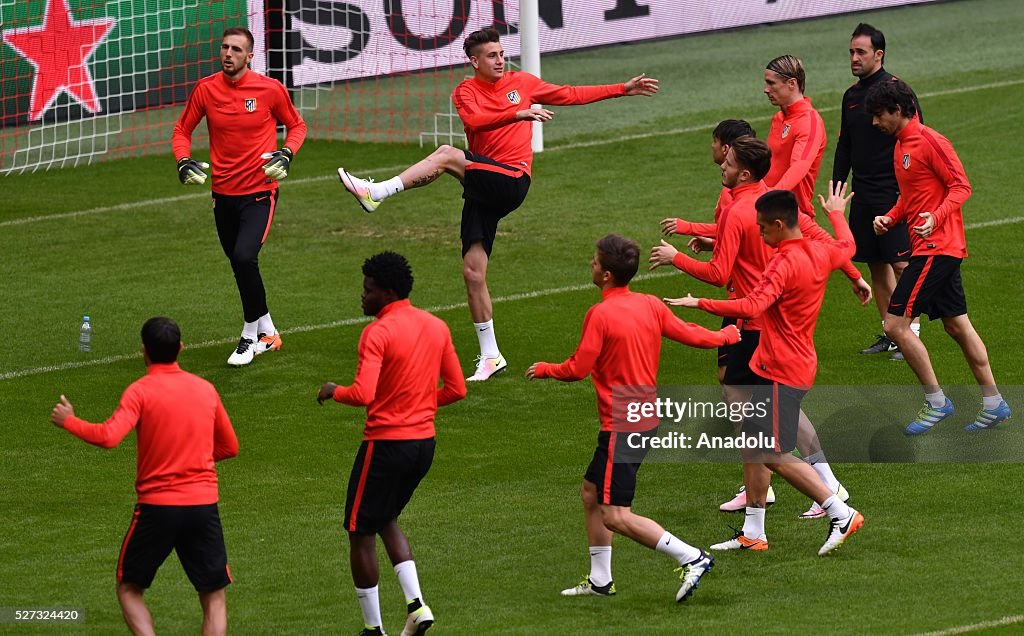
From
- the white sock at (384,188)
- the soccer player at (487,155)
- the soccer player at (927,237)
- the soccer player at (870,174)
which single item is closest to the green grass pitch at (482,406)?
the soccer player at (927,237)

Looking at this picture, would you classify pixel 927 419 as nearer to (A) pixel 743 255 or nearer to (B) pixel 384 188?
(A) pixel 743 255

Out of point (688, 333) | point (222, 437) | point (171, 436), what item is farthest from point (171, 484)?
point (688, 333)

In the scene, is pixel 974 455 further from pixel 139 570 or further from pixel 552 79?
pixel 552 79

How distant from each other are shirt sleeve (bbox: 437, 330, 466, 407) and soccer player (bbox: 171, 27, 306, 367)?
5.52 m

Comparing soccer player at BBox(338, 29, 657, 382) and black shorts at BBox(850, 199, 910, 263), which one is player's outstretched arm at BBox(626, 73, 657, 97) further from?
black shorts at BBox(850, 199, 910, 263)

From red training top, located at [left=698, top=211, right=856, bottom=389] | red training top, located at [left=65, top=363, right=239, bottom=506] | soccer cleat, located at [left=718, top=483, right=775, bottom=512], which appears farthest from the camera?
soccer cleat, located at [left=718, top=483, right=775, bottom=512]

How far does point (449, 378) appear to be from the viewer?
8.39 metres

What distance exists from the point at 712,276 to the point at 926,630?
247 cm

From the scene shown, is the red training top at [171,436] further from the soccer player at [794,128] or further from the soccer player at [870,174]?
the soccer player at [870,174]

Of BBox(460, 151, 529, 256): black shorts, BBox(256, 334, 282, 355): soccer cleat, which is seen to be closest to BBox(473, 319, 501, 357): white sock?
BBox(460, 151, 529, 256): black shorts

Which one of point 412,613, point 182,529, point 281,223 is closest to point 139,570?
point 182,529

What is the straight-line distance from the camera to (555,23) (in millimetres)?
28734

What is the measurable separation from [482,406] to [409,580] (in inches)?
177

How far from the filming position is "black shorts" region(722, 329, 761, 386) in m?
9.75
